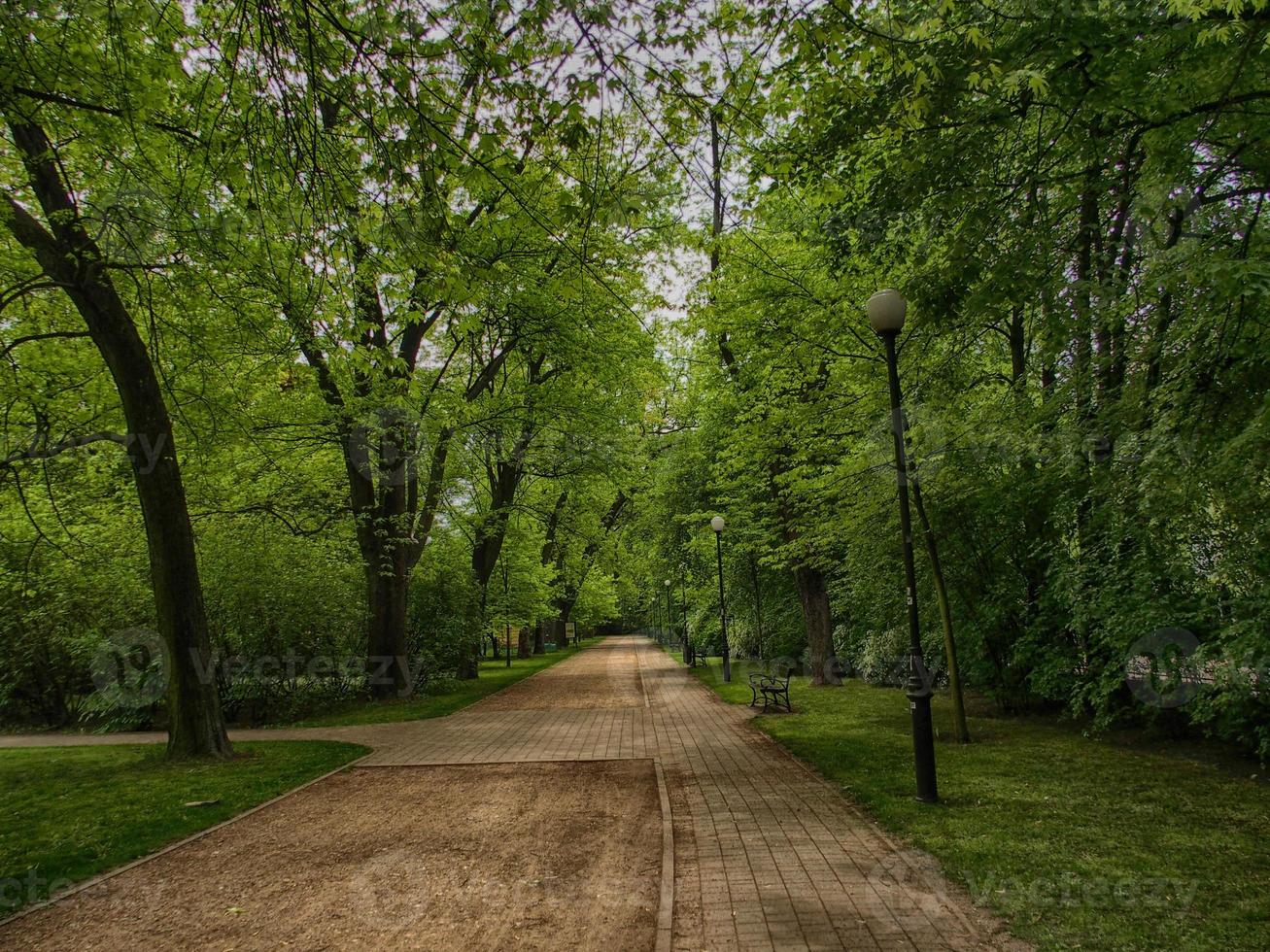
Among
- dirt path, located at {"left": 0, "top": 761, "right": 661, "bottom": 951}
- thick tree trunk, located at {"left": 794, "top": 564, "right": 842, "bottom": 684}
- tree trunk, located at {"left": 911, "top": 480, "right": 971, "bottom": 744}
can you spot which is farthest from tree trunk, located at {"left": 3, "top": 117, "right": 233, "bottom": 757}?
thick tree trunk, located at {"left": 794, "top": 564, "right": 842, "bottom": 684}

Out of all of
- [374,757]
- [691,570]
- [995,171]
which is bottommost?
[374,757]

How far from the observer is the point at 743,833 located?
5.28m

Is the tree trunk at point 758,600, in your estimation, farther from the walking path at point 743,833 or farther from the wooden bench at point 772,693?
the walking path at point 743,833

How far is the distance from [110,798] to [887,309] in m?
9.49

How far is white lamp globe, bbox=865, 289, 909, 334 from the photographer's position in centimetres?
637

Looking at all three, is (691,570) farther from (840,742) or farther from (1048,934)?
(1048,934)

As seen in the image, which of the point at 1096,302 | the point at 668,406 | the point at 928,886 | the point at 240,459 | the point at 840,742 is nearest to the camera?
the point at 928,886

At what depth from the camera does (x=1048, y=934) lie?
346 cm

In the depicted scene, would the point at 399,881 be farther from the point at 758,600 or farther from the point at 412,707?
the point at 758,600

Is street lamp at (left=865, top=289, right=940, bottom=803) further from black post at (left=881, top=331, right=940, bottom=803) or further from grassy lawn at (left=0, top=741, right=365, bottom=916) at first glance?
grassy lawn at (left=0, top=741, right=365, bottom=916)

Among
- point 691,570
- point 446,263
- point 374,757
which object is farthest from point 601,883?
point 691,570

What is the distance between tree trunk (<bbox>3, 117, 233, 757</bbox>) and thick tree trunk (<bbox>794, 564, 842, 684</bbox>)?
38.0 ft

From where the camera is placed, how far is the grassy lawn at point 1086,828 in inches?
141

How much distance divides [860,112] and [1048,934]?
5766mm
